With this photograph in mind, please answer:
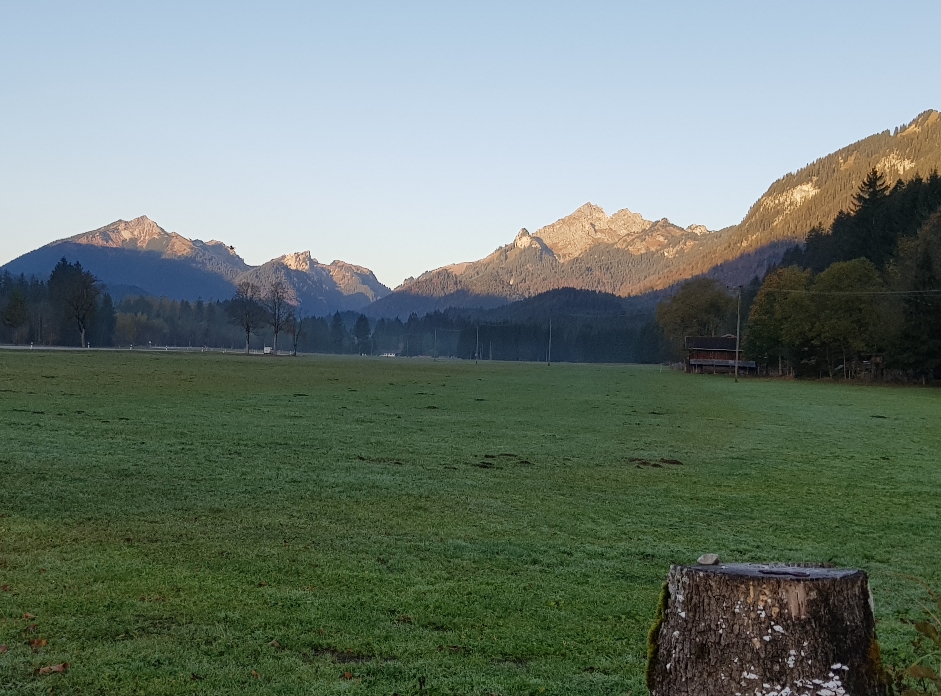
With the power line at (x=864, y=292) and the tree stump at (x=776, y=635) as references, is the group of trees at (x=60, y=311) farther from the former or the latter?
the tree stump at (x=776, y=635)

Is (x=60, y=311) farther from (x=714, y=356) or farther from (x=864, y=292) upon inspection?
(x=864, y=292)

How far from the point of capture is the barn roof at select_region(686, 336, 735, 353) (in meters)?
130

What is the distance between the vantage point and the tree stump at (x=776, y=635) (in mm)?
3701

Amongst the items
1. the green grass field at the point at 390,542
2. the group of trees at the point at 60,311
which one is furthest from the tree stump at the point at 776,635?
the group of trees at the point at 60,311

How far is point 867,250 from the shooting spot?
115500 mm

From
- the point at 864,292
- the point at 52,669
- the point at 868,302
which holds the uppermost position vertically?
the point at 864,292

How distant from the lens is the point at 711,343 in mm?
132500

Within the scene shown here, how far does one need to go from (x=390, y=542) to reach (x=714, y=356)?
127263 mm

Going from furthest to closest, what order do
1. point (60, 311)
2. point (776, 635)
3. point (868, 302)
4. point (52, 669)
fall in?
1. point (60, 311)
2. point (868, 302)
3. point (52, 669)
4. point (776, 635)

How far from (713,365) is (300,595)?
419 feet

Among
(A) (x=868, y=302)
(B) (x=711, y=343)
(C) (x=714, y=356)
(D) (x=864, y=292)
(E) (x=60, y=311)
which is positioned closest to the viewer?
(A) (x=868, y=302)

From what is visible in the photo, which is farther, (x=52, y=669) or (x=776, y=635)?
(x=52, y=669)

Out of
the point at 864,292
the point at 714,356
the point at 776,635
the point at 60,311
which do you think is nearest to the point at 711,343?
the point at 714,356

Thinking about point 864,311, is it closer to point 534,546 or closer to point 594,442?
point 594,442
